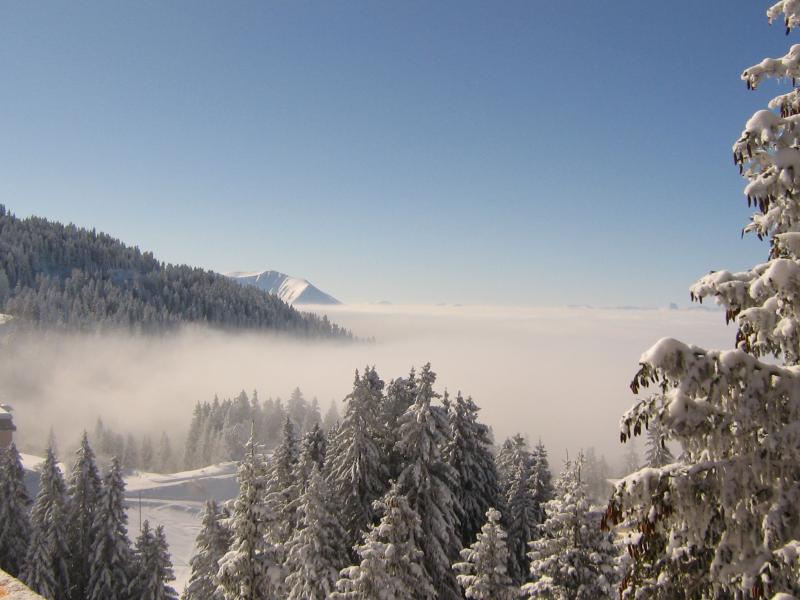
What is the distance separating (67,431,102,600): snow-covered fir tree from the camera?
3453 centimetres

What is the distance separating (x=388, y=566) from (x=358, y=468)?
26.5 ft

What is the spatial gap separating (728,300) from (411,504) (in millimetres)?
23172

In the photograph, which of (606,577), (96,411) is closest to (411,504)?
(606,577)

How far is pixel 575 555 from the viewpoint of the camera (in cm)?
1839

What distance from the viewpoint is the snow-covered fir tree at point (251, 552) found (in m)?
19.7

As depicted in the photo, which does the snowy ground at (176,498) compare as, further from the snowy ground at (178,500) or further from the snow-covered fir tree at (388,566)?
the snow-covered fir tree at (388,566)

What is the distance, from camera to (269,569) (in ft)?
65.0

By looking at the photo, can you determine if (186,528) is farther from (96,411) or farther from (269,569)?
(96,411)

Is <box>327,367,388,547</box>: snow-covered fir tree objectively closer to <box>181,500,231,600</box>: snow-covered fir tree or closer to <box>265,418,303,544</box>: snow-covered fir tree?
<box>265,418,303,544</box>: snow-covered fir tree

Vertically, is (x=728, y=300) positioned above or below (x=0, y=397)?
above

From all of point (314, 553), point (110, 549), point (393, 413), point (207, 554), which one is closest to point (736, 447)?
point (314, 553)

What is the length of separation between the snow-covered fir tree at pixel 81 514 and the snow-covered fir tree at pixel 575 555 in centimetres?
2948

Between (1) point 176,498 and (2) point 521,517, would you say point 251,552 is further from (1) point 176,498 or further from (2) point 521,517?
(1) point 176,498

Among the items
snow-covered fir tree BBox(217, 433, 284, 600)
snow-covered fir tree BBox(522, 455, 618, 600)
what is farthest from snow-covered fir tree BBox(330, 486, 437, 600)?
snow-covered fir tree BBox(522, 455, 618, 600)
